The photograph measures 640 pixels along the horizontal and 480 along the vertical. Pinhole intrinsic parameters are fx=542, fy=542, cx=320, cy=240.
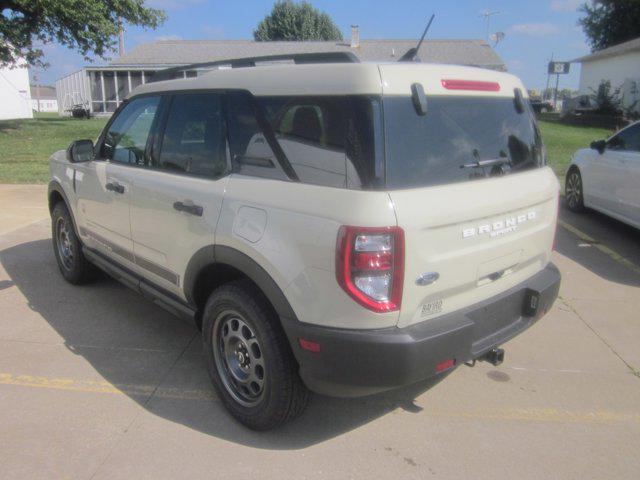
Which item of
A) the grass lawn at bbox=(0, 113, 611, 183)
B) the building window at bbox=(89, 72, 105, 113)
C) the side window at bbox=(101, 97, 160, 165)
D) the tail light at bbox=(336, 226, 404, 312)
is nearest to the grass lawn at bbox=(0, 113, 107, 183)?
the grass lawn at bbox=(0, 113, 611, 183)

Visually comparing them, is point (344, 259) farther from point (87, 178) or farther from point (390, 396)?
point (87, 178)

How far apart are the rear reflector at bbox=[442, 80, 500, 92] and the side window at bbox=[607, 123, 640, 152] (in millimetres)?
4587

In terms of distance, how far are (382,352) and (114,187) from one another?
2.43 metres

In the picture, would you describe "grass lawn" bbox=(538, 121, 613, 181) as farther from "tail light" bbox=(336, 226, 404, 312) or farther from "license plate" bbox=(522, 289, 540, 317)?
"tail light" bbox=(336, 226, 404, 312)

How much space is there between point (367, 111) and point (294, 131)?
1.37 feet

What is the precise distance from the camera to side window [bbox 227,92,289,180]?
8.79 ft

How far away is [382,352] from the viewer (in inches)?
92.0

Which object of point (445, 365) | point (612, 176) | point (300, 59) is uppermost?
point (300, 59)

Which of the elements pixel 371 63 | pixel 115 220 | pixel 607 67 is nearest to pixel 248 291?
pixel 371 63

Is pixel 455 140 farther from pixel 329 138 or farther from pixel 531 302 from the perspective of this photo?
pixel 531 302

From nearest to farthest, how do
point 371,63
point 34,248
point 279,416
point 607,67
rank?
point 371,63, point 279,416, point 34,248, point 607,67

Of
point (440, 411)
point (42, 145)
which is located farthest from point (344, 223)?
point (42, 145)

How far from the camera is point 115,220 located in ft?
12.8

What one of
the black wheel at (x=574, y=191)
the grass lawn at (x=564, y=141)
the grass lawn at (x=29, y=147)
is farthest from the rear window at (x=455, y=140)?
the grass lawn at (x=29, y=147)
